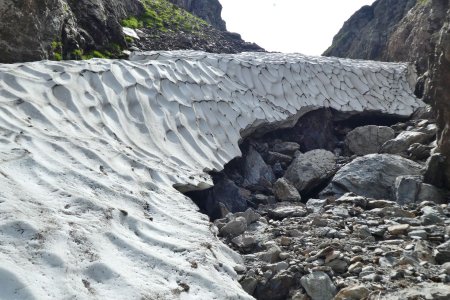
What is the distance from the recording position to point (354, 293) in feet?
10.3

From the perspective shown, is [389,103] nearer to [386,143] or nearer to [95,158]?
[386,143]

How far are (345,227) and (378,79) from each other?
8.13m

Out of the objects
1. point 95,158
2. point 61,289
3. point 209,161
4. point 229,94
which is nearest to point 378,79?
point 229,94

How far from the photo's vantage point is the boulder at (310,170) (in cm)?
683

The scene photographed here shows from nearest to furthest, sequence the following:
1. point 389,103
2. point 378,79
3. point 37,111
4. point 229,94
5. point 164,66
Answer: point 37,111 < point 164,66 < point 229,94 < point 389,103 < point 378,79

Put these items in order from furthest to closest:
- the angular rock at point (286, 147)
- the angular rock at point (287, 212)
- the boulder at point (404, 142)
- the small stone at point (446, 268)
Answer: the angular rock at point (286, 147)
the boulder at point (404, 142)
the angular rock at point (287, 212)
the small stone at point (446, 268)

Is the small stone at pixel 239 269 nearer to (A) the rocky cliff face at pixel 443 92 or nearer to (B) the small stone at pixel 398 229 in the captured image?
(B) the small stone at pixel 398 229

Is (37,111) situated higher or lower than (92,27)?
lower

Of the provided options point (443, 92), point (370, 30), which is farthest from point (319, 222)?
point (370, 30)

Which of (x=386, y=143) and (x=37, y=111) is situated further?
(x=386, y=143)

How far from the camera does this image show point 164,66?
727cm

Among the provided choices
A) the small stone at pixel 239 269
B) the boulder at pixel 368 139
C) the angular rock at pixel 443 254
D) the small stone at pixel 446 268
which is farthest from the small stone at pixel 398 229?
the boulder at pixel 368 139

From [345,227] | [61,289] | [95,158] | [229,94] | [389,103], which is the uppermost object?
[389,103]

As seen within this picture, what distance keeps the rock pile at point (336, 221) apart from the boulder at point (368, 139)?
25mm
